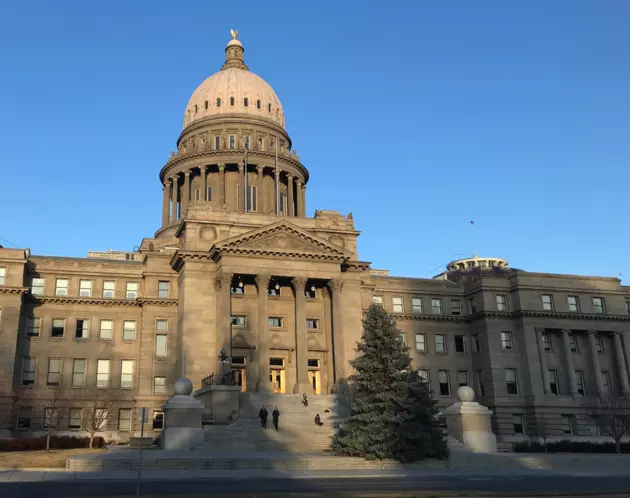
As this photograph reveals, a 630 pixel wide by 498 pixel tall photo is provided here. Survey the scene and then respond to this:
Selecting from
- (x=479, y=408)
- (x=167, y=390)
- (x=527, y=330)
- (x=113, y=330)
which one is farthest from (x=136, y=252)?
(x=479, y=408)

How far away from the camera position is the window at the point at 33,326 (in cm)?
5910

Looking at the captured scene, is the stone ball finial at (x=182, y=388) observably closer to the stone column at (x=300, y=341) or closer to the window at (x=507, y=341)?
the stone column at (x=300, y=341)

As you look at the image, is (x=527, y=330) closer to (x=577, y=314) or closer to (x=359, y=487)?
(x=577, y=314)

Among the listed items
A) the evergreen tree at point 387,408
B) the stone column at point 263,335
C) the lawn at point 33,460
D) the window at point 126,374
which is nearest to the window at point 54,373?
the window at point 126,374

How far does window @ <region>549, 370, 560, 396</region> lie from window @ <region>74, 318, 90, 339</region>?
144 feet

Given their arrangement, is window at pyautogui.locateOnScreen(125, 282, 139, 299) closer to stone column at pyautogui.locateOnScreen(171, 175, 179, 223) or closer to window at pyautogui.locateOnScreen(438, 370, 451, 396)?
stone column at pyautogui.locateOnScreen(171, 175, 179, 223)

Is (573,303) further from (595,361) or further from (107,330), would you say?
(107,330)

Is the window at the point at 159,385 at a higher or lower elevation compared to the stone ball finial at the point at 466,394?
higher

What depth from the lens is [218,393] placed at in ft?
156

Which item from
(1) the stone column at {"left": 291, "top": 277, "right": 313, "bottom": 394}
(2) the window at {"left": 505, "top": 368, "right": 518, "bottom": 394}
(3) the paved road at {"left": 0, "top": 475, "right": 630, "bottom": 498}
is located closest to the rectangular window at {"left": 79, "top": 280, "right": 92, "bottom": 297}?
(1) the stone column at {"left": 291, "top": 277, "right": 313, "bottom": 394}

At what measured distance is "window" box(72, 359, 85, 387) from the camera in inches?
2325

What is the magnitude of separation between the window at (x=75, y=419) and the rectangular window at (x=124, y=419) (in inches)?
124

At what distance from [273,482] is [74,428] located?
37518 millimetres

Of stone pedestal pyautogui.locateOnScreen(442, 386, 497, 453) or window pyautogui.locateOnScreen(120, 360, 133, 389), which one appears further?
window pyautogui.locateOnScreen(120, 360, 133, 389)
